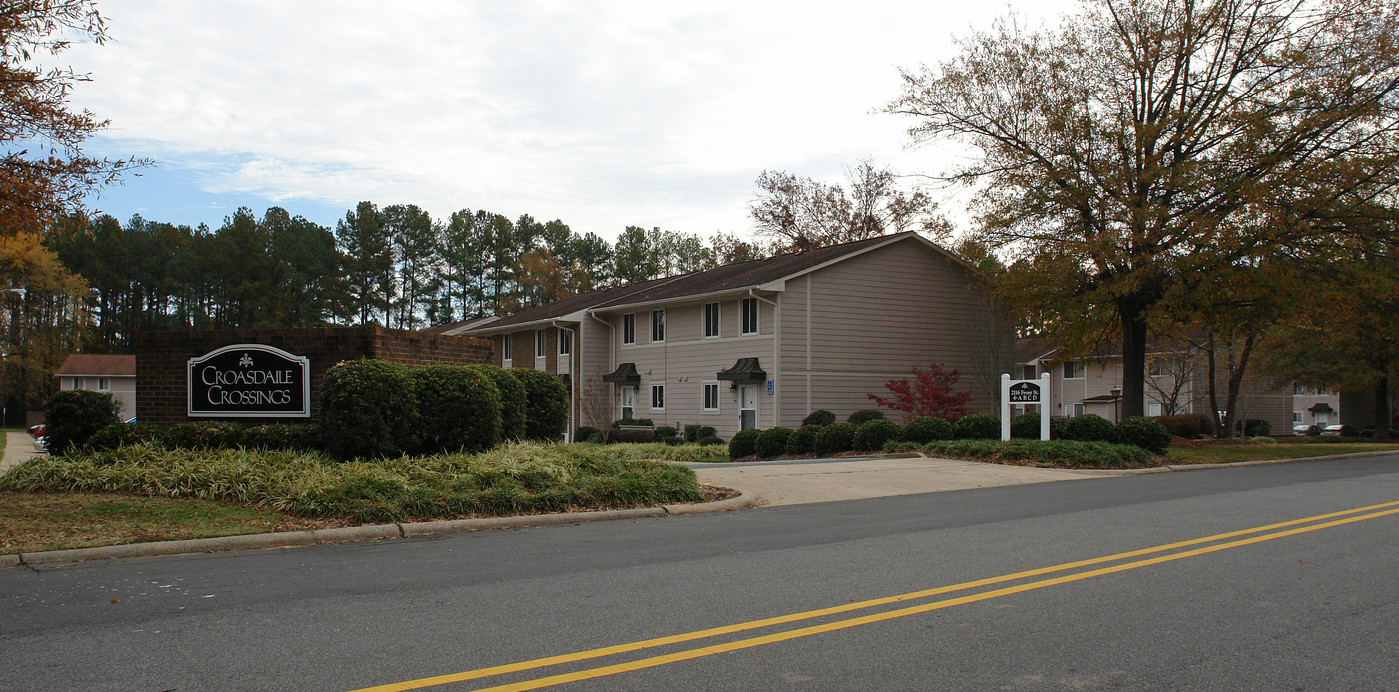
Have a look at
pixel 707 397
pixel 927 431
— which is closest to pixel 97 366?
pixel 707 397

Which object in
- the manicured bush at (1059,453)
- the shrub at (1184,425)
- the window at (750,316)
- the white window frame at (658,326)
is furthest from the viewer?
the shrub at (1184,425)

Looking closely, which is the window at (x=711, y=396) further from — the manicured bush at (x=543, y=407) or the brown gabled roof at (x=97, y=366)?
the brown gabled roof at (x=97, y=366)

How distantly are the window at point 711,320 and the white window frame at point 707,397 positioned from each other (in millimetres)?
1601

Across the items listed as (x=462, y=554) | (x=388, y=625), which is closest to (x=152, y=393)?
(x=462, y=554)

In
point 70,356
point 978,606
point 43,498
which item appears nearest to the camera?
point 978,606

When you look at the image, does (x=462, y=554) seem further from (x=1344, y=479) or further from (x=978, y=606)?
(x=1344, y=479)

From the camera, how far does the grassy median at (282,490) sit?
915 centimetres

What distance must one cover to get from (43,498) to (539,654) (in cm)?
806

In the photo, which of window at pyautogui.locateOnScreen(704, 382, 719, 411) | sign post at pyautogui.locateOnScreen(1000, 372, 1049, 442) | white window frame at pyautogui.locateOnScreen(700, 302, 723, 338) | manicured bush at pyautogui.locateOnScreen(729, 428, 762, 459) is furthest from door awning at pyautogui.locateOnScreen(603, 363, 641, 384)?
sign post at pyautogui.locateOnScreen(1000, 372, 1049, 442)

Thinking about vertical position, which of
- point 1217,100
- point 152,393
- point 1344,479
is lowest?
point 1344,479

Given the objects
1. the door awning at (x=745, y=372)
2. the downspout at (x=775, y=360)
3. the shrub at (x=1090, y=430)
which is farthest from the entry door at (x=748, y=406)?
the shrub at (x=1090, y=430)

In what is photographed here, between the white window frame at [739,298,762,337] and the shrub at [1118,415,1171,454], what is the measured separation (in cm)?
1264

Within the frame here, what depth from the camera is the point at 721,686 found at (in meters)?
4.59

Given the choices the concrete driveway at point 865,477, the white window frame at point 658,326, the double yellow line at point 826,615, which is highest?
the white window frame at point 658,326
